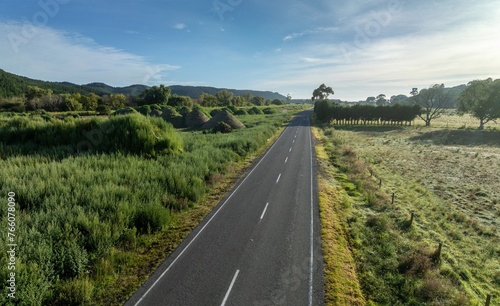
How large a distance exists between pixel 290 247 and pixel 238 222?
3448mm

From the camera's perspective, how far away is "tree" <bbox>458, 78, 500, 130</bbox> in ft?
227

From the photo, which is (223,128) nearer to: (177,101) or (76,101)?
(76,101)

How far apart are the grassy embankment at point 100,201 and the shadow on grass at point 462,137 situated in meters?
52.5

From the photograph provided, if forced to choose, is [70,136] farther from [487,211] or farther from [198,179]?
[487,211]

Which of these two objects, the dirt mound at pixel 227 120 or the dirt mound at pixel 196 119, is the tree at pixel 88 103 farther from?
the dirt mound at pixel 227 120

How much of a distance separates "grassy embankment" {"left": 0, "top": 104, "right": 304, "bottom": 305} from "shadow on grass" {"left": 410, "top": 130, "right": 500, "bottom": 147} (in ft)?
172

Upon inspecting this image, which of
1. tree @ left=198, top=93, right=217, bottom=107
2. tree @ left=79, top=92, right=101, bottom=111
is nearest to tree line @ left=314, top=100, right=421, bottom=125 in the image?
tree @ left=198, top=93, right=217, bottom=107

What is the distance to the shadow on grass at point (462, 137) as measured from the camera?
54.5m

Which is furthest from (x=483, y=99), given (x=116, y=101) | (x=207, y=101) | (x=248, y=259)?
(x=116, y=101)

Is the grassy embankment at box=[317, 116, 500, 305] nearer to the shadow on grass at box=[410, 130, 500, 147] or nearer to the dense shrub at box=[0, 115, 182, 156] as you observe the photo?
the dense shrub at box=[0, 115, 182, 156]

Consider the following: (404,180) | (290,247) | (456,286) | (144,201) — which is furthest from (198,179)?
(404,180)

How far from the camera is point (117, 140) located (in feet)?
75.2

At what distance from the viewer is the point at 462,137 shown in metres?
60.1

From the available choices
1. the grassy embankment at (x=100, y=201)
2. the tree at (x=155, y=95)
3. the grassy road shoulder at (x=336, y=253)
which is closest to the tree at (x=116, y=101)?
the tree at (x=155, y=95)
